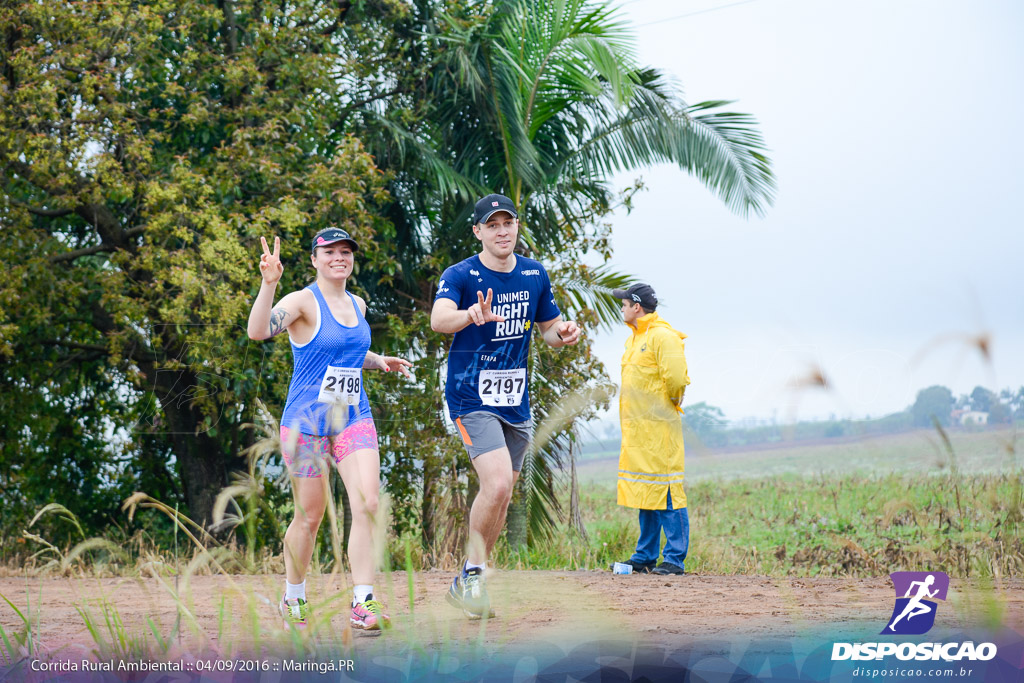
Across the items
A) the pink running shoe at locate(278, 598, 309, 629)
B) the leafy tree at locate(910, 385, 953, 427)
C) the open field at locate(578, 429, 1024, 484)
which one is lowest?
the pink running shoe at locate(278, 598, 309, 629)

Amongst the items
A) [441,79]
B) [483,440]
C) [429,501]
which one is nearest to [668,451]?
[483,440]

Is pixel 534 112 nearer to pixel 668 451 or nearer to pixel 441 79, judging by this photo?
pixel 441 79

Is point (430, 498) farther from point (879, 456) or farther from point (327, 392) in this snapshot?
point (879, 456)

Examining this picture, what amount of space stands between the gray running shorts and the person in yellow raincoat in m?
2.00

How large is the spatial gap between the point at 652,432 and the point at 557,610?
8.24 ft

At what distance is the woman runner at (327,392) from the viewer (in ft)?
12.5

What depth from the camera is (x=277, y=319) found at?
4043mm

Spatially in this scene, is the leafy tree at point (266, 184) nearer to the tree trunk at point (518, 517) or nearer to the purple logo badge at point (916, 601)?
the tree trunk at point (518, 517)

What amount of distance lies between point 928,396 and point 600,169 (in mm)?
8803

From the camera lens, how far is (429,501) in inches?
371

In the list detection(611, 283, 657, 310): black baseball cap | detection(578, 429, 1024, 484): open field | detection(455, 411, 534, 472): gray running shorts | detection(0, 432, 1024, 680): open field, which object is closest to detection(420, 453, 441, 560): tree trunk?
detection(0, 432, 1024, 680): open field

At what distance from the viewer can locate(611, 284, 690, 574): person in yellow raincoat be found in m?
6.40

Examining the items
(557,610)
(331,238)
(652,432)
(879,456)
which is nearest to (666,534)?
(652,432)
